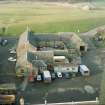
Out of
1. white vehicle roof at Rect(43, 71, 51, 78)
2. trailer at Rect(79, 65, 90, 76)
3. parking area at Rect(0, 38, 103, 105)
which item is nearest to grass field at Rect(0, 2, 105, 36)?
parking area at Rect(0, 38, 103, 105)

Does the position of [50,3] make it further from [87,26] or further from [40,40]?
[40,40]

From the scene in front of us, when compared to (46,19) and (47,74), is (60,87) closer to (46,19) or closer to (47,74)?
(47,74)

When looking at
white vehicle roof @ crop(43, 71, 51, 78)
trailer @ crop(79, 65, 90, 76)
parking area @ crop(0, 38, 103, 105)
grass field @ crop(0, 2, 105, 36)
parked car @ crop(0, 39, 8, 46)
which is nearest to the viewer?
parking area @ crop(0, 38, 103, 105)

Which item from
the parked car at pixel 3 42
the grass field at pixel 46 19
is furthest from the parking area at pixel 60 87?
the grass field at pixel 46 19

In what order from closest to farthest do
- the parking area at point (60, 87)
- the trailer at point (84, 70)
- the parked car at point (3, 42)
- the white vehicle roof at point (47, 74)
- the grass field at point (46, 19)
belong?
the parking area at point (60, 87) → the white vehicle roof at point (47, 74) → the trailer at point (84, 70) → the parked car at point (3, 42) → the grass field at point (46, 19)

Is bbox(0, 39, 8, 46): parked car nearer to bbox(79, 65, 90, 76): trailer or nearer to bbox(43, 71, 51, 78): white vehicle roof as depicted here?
bbox(43, 71, 51, 78): white vehicle roof

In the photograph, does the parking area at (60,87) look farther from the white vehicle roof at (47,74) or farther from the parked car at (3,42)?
the parked car at (3,42)

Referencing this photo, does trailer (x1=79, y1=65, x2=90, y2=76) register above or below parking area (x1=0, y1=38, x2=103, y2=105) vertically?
above

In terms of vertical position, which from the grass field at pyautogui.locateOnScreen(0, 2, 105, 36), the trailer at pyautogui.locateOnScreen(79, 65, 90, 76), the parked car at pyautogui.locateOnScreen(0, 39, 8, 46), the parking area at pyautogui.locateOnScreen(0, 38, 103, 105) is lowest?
the parking area at pyautogui.locateOnScreen(0, 38, 103, 105)

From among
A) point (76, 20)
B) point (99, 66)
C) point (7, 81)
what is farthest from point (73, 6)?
point (7, 81)
